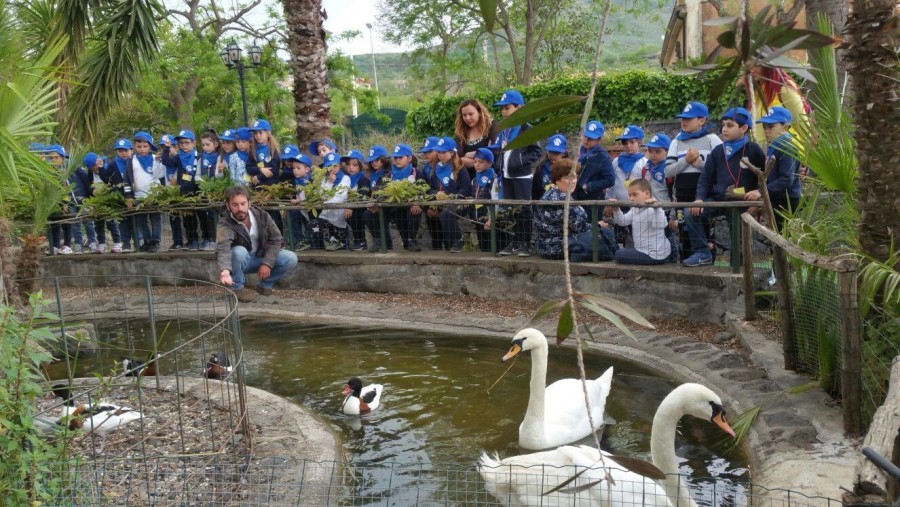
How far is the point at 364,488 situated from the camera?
474 centimetres

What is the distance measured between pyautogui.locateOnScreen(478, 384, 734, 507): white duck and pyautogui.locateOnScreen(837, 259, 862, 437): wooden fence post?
0.70 meters

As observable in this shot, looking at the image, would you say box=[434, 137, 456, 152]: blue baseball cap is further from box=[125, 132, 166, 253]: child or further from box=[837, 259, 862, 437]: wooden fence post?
box=[837, 259, 862, 437]: wooden fence post

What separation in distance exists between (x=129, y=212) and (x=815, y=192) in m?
8.85

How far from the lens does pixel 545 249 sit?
350 inches

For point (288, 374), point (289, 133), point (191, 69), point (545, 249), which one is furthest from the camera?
point (289, 133)

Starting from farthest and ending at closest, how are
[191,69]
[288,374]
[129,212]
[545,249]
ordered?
[191,69] < [129,212] < [545,249] < [288,374]

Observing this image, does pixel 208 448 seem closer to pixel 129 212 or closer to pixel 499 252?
pixel 499 252

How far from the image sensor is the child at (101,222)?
467 inches

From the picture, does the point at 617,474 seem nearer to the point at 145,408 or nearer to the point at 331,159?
the point at 145,408

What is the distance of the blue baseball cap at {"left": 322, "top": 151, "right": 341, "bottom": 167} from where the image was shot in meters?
10.9

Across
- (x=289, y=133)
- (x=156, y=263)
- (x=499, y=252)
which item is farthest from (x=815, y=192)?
(x=289, y=133)

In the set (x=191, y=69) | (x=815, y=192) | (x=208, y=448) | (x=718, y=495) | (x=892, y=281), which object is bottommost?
(x=718, y=495)

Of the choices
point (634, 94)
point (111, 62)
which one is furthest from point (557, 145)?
point (634, 94)

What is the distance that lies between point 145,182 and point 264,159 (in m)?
2.05
